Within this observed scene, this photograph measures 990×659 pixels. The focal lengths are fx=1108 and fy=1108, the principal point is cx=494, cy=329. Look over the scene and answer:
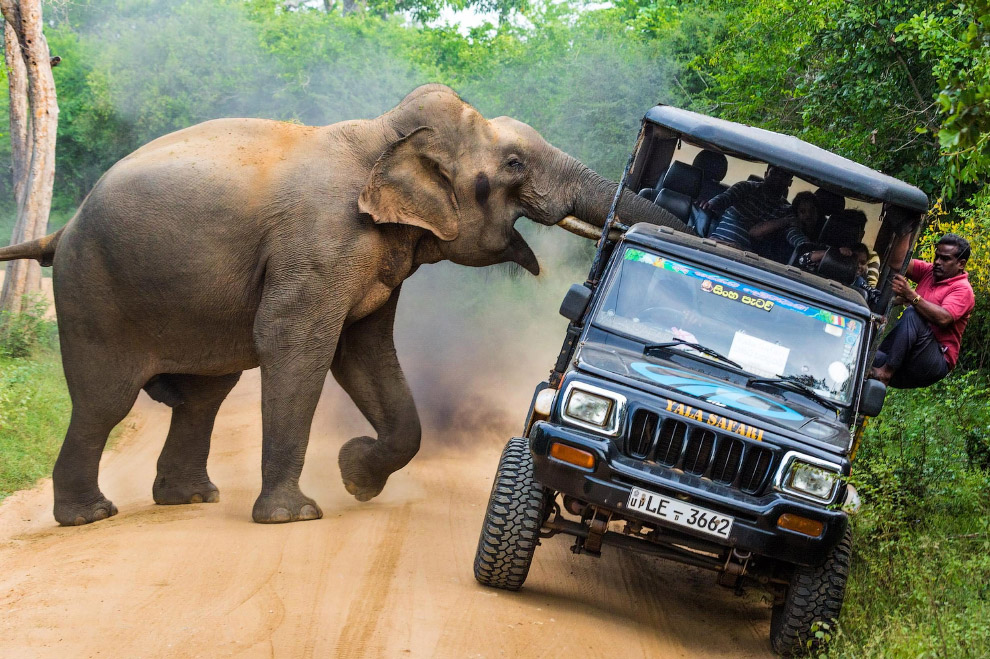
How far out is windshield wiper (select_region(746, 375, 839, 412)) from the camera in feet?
19.4

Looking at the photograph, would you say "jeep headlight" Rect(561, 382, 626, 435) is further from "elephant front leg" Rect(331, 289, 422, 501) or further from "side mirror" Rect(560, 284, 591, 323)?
"elephant front leg" Rect(331, 289, 422, 501)

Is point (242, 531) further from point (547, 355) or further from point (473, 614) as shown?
point (547, 355)

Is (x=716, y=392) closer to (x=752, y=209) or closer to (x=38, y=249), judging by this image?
(x=752, y=209)

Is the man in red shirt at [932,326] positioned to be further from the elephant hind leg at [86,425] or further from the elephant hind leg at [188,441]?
the elephant hind leg at [86,425]

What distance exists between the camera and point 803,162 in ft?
23.4

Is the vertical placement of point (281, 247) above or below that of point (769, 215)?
below

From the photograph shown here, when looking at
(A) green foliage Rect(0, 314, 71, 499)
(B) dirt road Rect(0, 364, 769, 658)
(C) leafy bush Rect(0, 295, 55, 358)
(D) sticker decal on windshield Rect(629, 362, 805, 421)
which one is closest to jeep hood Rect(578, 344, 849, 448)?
(D) sticker decal on windshield Rect(629, 362, 805, 421)

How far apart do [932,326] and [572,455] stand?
351 centimetres

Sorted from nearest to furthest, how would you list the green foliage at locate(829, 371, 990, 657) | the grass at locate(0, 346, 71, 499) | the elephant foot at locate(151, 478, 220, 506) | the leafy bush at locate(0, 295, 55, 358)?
the green foliage at locate(829, 371, 990, 657) < the elephant foot at locate(151, 478, 220, 506) < the grass at locate(0, 346, 71, 499) < the leafy bush at locate(0, 295, 55, 358)

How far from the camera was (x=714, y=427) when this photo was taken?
5.26 m

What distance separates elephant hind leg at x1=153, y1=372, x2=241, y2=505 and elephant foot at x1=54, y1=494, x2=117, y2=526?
794 millimetres

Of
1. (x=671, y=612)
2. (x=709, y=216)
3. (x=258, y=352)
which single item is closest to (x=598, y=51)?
(x=709, y=216)

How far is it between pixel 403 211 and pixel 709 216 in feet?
7.70

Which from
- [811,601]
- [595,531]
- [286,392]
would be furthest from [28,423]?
[811,601]
